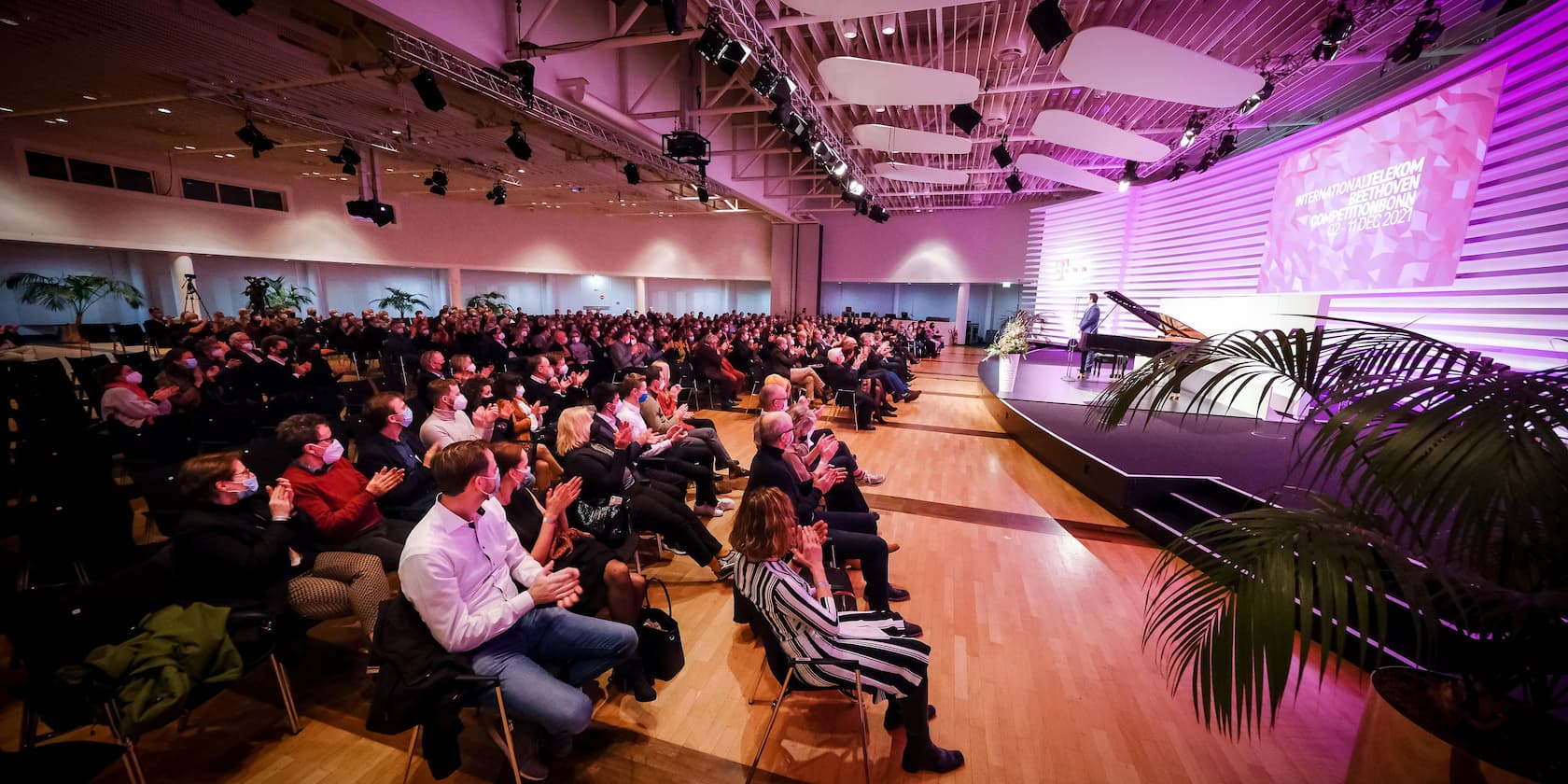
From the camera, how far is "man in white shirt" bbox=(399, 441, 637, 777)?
74.8 inches

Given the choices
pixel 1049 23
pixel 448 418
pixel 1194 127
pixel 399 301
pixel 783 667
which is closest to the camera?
pixel 783 667

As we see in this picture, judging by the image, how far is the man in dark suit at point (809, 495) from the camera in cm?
315

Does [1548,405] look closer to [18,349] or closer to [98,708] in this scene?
[98,708]

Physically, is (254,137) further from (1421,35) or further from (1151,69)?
(1421,35)

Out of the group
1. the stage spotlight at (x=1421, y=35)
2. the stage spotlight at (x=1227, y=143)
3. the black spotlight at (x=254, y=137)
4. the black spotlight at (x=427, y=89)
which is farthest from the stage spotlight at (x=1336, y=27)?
the black spotlight at (x=254, y=137)

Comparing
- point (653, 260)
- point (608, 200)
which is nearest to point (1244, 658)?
point (608, 200)

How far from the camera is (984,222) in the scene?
711 inches

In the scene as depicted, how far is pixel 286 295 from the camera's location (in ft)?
49.5

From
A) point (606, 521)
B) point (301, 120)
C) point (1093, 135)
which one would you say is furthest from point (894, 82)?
point (301, 120)

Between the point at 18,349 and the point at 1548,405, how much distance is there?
54.2 feet

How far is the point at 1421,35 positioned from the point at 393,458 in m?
9.09

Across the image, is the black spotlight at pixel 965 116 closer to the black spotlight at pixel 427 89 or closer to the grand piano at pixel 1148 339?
the grand piano at pixel 1148 339

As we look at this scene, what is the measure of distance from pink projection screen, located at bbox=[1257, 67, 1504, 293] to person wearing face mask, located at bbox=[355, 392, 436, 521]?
8.77m

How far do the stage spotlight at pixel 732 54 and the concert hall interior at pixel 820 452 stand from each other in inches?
2.3
